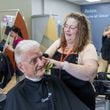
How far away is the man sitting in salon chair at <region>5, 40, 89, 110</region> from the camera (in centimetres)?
154

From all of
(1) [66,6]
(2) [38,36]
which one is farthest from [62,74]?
(1) [66,6]

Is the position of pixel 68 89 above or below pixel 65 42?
below

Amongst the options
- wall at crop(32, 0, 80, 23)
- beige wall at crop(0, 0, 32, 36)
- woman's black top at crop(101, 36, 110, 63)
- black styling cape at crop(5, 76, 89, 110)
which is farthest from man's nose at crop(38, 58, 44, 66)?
wall at crop(32, 0, 80, 23)

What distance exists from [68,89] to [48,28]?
428 cm

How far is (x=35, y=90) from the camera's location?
1630mm

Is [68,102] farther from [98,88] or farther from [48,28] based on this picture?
[48,28]

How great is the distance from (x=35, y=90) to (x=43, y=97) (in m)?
0.07

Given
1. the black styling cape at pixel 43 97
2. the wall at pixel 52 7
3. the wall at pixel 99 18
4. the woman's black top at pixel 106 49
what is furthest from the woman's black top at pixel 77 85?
the wall at pixel 99 18

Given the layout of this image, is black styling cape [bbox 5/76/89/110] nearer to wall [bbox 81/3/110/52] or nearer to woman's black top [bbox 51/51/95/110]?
woman's black top [bbox 51/51/95/110]

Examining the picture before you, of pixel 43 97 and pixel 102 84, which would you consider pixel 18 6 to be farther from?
pixel 43 97

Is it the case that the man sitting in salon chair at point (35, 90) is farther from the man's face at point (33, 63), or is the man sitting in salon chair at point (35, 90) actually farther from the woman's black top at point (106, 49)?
the woman's black top at point (106, 49)

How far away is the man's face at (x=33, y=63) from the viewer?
1.55 meters

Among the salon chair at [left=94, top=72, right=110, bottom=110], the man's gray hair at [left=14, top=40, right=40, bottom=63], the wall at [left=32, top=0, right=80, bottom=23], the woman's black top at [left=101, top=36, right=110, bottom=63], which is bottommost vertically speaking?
the salon chair at [left=94, top=72, right=110, bottom=110]

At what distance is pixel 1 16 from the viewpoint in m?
5.14
